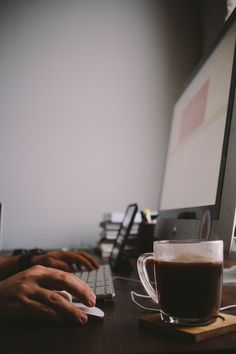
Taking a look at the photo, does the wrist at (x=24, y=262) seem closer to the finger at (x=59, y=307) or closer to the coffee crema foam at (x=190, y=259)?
the finger at (x=59, y=307)

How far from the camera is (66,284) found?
0.57 meters

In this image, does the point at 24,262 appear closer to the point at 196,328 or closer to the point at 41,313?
the point at 41,313

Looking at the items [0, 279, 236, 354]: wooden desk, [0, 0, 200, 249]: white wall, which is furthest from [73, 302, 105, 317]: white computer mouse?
[0, 0, 200, 249]: white wall

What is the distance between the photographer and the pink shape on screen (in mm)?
1006

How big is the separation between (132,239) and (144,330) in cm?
113

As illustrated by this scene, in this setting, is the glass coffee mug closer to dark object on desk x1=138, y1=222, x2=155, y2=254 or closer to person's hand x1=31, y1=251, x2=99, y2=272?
person's hand x1=31, y1=251, x2=99, y2=272

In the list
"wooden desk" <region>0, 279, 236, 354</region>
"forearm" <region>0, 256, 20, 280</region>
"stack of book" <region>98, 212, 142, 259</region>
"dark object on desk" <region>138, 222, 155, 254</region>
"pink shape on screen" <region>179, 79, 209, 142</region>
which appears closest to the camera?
"wooden desk" <region>0, 279, 236, 354</region>

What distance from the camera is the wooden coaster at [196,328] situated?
468mm

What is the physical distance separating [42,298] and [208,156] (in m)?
0.51

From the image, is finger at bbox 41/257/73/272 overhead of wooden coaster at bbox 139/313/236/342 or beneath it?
beneath

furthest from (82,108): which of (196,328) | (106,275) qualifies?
(196,328)

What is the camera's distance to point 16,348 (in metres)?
0.46

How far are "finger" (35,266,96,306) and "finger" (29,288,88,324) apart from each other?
0.02 m

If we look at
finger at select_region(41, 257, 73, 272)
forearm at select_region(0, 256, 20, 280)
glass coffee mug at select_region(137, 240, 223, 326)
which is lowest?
forearm at select_region(0, 256, 20, 280)
